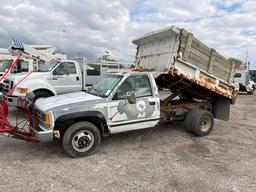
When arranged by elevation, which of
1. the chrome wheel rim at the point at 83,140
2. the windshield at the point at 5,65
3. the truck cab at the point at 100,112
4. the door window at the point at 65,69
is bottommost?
the chrome wheel rim at the point at 83,140

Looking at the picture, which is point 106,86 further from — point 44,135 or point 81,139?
point 44,135

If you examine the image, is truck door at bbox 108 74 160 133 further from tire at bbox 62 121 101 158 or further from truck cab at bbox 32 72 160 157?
tire at bbox 62 121 101 158

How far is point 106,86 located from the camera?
4.84m

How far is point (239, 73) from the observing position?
20719 mm

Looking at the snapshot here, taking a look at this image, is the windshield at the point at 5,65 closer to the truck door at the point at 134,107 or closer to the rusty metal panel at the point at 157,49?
the rusty metal panel at the point at 157,49

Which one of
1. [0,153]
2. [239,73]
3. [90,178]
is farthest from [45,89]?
[239,73]

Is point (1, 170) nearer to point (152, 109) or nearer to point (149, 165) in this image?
point (149, 165)

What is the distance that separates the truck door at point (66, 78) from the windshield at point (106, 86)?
337 cm

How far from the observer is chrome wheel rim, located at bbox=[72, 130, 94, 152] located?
4.13m

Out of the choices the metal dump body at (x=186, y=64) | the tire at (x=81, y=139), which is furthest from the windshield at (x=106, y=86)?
the metal dump body at (x=186, y=64)

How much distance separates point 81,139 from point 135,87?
164 cm

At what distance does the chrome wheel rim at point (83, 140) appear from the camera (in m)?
4.13

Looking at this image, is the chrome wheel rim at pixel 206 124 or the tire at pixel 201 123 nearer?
the tire at pixel 201 123

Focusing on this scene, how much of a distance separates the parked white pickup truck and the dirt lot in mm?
2243
